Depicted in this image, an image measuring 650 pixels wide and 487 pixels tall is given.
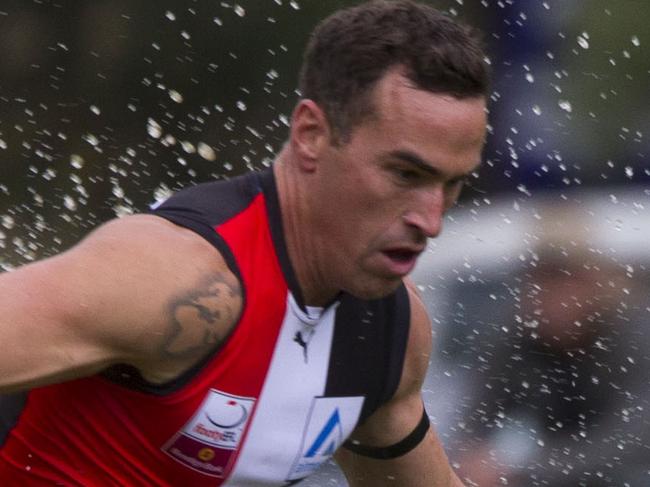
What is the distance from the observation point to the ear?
312cm

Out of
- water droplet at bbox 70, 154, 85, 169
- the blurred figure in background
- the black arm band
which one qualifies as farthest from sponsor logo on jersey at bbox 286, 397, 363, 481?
water droplet at bbox 70, 154, 85, 169

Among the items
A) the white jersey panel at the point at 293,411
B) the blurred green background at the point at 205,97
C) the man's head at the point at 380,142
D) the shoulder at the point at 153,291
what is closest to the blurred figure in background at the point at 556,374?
the blurred green background at the point at 205,97

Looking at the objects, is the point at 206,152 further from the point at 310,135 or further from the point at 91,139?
the point at 310,135

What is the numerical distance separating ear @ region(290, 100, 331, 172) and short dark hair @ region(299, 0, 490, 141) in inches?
0.8

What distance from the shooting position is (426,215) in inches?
119

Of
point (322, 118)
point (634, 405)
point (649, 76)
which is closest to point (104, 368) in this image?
point (322, 118)

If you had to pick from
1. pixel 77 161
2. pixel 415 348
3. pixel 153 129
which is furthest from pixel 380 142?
pixel 153 129

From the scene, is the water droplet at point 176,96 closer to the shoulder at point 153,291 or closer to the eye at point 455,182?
the eye at point 455,182

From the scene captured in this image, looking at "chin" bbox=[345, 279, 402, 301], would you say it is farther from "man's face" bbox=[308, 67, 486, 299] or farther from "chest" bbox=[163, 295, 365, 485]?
"chest" bbox=[163, 295, 365, 485]

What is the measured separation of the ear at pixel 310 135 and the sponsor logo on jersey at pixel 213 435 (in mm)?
495

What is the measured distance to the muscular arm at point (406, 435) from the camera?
3521mm

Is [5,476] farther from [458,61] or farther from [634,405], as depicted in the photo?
[634,405]

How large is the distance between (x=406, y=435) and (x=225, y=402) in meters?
0.77

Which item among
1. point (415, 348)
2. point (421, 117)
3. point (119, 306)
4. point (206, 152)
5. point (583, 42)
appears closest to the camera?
point (119, 306)
